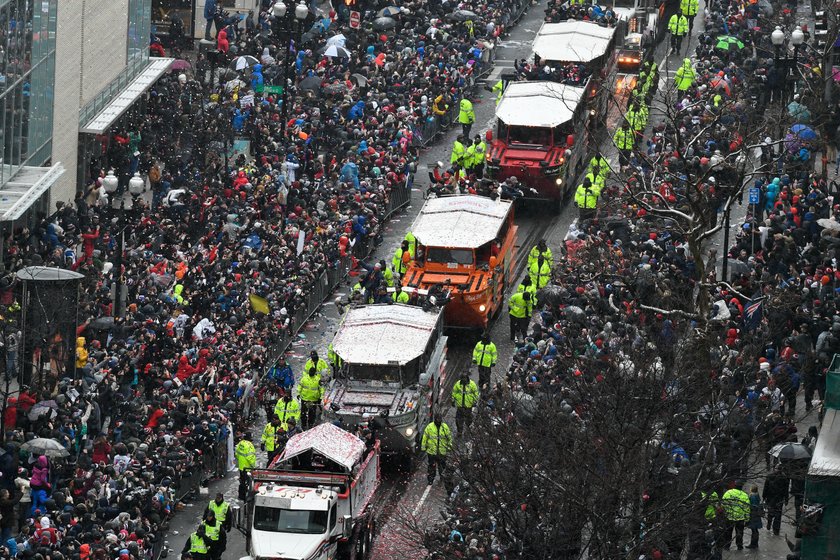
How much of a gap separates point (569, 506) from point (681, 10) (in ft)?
125

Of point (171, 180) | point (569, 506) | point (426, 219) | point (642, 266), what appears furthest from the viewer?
point (171, 180)

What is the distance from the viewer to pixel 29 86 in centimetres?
5428

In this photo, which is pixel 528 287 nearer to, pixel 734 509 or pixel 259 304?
pixel 259 304

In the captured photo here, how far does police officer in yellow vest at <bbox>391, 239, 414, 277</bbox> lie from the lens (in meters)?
51.8

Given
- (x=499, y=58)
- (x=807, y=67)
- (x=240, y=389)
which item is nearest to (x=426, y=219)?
(x=240, y=389)

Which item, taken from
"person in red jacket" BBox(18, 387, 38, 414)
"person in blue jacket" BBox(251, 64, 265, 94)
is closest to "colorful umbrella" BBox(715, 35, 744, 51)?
"person in blue jacket" BBox(251, 64, 265, 94)

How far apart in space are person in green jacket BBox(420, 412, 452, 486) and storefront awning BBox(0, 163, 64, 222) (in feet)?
40.7

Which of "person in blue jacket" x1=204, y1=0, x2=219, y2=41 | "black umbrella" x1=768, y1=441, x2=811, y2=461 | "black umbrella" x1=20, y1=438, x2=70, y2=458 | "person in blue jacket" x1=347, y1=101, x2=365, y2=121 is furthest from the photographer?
"person in blue jacket" x1=204, y1=0, x2=219, y2=41

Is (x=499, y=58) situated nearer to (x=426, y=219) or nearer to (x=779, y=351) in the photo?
(x=426, y=219)

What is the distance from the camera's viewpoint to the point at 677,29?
71.4 meters

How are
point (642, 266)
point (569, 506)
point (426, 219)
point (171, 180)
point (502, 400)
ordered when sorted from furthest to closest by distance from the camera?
1. point (171, 180)
2. point (426, 219)
3. point (642, 266)
4. point (502, 400)
5. point (569, 506)

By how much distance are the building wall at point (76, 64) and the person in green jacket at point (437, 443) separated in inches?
644

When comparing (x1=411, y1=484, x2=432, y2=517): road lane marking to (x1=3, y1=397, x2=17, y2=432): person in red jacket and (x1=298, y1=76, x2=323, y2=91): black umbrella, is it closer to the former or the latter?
(x1=3, y1=397, x2=17, y2=432): person in red jacket

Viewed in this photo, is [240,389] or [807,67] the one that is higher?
[807,67]
